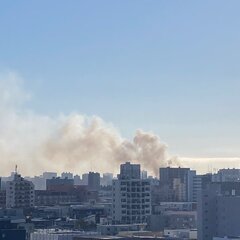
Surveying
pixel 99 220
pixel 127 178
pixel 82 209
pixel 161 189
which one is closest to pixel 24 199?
pixel 82 209

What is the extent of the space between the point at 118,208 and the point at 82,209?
713 inches

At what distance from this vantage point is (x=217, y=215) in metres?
61.0

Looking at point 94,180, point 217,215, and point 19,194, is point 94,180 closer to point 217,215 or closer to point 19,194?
point 19,194

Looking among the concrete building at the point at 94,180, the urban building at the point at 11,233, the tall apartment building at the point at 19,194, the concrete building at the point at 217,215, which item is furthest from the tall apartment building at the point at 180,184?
the urban building at the point at 11,233

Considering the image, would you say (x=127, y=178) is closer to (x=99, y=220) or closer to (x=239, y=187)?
(x=99, y=220)

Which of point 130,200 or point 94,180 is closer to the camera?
point 130,200

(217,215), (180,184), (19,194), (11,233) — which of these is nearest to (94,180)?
(180,184)

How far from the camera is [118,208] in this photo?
Answer: 77812mm

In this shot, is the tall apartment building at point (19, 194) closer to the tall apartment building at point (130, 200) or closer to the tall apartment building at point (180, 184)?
the tall apartment building at point (130, 200)

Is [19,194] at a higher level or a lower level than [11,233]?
higher

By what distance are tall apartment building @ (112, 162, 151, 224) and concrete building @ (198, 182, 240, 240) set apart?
16.7m

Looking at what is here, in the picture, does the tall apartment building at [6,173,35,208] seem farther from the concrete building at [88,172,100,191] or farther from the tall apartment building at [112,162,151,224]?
the concrete building at [88,172,100,191]

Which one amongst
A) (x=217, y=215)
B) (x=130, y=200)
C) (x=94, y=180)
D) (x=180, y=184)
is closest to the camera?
(x=217, y=215)

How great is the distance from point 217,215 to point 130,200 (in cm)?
1786
